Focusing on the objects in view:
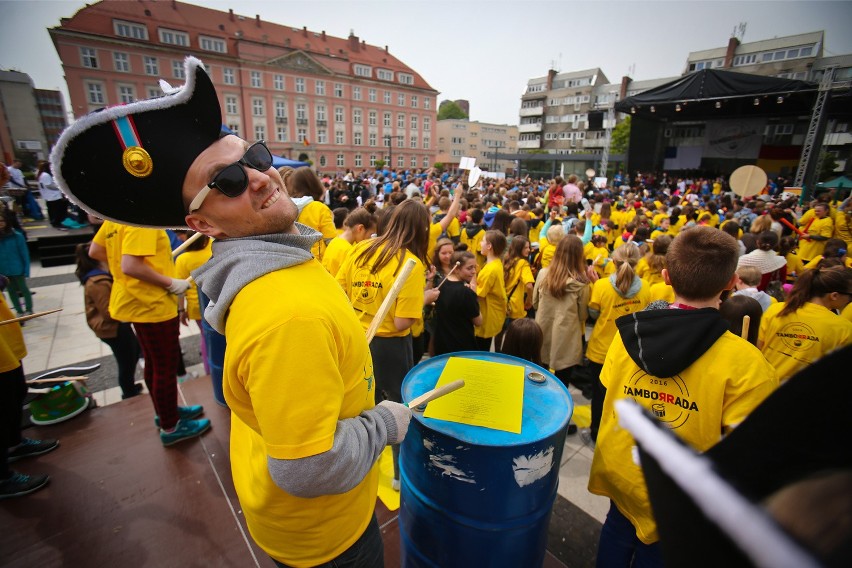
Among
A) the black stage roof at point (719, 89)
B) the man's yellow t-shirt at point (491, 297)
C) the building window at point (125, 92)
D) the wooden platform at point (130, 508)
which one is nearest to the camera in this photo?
the wooden platform at point (130, 508)

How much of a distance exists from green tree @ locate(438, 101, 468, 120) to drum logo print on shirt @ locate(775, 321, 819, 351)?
9881 cm

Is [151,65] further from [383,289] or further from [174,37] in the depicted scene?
[383,289]

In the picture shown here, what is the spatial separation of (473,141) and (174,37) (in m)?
51.5

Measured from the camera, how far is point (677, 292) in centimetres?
184

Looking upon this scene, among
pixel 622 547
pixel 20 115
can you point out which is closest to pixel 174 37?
pixel 20 115

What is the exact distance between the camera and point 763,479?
406 millimetres

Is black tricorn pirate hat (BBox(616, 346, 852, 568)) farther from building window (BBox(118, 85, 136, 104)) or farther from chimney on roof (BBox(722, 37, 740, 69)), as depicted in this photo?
chimney on roof (BBox(722, 37, 740, 69))

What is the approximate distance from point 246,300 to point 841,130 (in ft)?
160

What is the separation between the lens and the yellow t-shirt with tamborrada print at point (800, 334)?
2648mm

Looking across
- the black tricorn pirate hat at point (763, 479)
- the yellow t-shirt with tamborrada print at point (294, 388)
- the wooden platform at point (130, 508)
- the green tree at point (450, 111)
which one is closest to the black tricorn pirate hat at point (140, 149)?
the yellow t-shirt with tamborrada print at point (294, 388)

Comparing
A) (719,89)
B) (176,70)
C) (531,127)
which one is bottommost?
(719,89)

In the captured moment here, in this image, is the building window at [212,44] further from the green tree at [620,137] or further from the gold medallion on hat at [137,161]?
the gold medallion on hat at [137,161]

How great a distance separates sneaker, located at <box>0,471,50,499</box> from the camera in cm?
263

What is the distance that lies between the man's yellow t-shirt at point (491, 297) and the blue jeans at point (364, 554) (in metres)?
2.64
